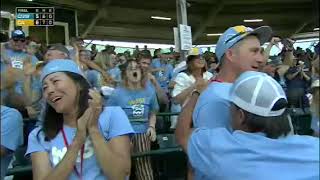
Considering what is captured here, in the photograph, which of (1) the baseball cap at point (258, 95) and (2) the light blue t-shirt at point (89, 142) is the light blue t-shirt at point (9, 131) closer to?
(2) the light blue t-shirt at point (89, 142)

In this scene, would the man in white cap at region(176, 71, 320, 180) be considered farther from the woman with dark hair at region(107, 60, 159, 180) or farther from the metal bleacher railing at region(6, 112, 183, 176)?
the woman with dark hair at region(107, 60, 159, 180)

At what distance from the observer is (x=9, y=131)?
1899 mm

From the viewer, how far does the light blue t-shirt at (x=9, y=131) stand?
1.79m

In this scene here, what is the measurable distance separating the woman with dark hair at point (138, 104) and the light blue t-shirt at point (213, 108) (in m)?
2.87

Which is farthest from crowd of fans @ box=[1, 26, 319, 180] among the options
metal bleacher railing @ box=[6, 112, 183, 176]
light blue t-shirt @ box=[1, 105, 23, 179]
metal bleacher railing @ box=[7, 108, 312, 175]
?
metal bleacher railing @ box=[7, 108, 312, 175]

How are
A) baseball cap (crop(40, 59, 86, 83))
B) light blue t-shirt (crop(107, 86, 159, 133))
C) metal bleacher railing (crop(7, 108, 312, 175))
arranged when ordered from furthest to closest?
A: light blue t-shirt (crop(107, 86, 159, 133)), metal bleacher railing (crop(7, 108, 312, 175)), baseball cap (crop(40, 59, 86, 83))

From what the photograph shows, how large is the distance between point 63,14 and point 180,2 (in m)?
7.93

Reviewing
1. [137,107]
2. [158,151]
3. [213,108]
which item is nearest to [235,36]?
[213,108]

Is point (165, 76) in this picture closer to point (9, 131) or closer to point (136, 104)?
point (136, 104)

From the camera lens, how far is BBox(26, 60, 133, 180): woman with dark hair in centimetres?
225

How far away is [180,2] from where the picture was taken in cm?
1098

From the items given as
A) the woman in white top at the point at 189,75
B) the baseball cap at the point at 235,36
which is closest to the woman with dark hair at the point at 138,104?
the woman in white top at the point at 189,75

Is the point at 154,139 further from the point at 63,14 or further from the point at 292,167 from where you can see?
the point at 63,14

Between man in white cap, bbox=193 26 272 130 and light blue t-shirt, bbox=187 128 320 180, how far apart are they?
462 millimetres
